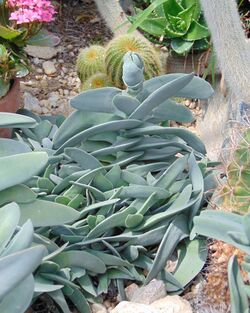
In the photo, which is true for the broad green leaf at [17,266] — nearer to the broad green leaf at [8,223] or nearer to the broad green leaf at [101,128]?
the broad green leaf at [8,223]

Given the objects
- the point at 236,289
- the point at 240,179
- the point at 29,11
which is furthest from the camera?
the point at 29,11

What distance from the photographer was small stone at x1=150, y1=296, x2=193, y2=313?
1.42 meters

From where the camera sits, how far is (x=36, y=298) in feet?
4.98

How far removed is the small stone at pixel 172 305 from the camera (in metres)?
1.42

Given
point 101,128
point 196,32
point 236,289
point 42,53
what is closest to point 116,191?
point 101,128

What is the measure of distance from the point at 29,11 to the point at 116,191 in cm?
73

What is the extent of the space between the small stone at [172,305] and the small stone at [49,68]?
149 centimetres

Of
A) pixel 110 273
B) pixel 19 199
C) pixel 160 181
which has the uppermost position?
pixel 19 199

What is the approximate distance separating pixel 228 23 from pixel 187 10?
0.68 meters

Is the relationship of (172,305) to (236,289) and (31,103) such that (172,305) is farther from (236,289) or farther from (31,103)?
(31,103)

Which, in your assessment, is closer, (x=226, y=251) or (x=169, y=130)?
(x=226, y=251)

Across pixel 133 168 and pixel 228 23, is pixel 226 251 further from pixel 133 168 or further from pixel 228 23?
pixel 228 23

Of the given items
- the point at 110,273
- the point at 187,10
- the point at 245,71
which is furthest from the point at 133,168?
the point at 187,10

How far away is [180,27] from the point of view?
250 centimetres
